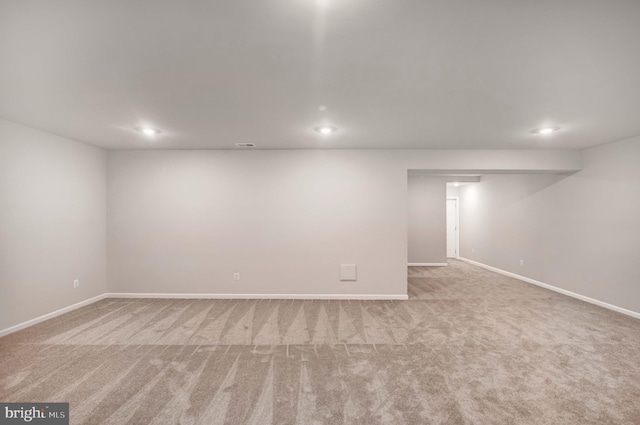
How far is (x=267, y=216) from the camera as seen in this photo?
4910 mm

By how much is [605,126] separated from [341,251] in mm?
4030

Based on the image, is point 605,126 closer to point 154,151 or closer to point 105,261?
point 154,151

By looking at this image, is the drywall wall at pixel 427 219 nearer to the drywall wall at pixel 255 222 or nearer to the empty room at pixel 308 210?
the empty room at pixel 308 210

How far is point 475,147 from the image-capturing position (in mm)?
4707

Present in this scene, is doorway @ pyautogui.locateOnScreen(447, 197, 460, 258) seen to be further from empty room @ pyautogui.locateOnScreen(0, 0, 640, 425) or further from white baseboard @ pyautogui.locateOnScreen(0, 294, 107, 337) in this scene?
white baseboard @ pyautogui.locateOnScreen(0, 294, 107, 337)

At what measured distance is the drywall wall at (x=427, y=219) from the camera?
26.8 ft

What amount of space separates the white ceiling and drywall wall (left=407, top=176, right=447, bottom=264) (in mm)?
4616

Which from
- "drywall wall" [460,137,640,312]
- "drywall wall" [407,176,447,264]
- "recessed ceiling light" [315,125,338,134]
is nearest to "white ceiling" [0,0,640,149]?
"recessed ceiling light" [315,125,338,134]

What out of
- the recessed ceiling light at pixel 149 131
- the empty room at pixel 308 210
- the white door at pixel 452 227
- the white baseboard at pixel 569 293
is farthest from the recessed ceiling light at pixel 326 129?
the white door at pixel 452 227

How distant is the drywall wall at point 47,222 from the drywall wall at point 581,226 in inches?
333

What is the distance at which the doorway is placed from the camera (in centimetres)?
932

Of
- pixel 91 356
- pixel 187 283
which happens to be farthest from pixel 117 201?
pixel 91 356

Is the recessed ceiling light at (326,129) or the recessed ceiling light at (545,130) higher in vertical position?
the recessed ceiling light at (326,129)

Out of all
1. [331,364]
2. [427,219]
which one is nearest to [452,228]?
[427,219]
